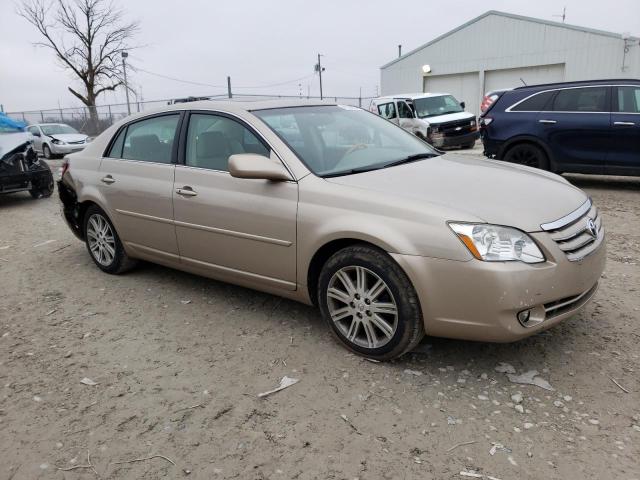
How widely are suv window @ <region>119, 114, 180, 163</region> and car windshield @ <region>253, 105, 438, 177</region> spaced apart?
2.94 feet

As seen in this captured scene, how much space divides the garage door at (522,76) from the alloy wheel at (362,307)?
22.4 meters

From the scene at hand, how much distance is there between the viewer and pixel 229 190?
12.1 ft

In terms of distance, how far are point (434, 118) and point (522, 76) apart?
11.4 m

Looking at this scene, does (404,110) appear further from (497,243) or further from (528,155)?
(497,243)

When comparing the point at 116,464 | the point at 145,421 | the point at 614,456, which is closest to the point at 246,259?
the point at 145,421

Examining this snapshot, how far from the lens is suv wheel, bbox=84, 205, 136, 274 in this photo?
16.0 feet

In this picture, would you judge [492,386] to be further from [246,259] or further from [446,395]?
[246,259]

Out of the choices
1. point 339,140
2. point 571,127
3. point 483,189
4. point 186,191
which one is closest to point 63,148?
point 571,127

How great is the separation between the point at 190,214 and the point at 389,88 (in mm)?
26847

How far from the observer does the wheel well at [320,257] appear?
316cm

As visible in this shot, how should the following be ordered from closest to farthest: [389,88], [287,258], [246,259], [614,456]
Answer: [614,456] → [287,258] → [246,259] → [389,88]

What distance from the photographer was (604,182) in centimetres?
899

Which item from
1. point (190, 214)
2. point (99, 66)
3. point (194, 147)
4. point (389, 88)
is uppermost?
point (99, 66)

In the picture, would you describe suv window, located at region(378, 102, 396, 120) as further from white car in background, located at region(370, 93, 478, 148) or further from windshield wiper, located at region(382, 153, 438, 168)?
windshield wiper, located at region(382, 153, 438, 168)
